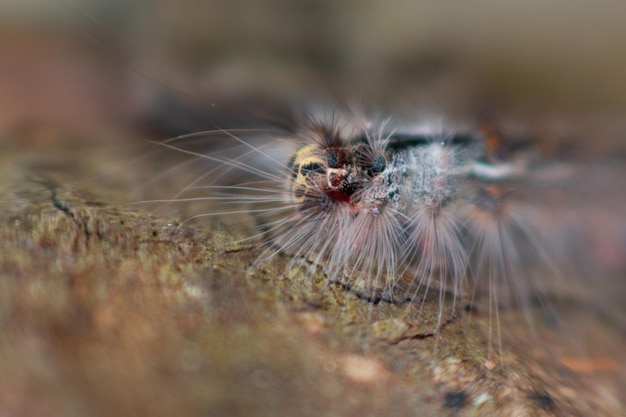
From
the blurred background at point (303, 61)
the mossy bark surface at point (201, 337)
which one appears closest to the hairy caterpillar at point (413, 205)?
the mossy bark surface at point (201, 337)

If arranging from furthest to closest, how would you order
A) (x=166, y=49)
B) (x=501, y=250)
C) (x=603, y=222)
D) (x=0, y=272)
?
(x=166, y=49) → (x=603, y=222) → (x=501, y=250) → (x=0, y=272)

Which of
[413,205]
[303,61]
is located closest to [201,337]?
[413,205]

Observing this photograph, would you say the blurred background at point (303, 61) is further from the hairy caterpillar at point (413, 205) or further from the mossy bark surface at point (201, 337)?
the mossy bark surface at point (201, 337)

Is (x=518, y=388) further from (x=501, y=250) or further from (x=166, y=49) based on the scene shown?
(x=166, y=49)

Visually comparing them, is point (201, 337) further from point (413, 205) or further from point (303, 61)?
point (303, 61)

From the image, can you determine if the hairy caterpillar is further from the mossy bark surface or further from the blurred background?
the blurred background

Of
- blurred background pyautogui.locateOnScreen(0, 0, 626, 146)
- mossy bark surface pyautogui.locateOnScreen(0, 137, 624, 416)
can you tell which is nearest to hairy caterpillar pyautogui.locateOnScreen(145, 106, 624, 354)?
mossy bark surface pyautogui.locateOnScreen(0, 137, 624, 416)

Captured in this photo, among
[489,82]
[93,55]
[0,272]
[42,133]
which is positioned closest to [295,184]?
[0,272]
